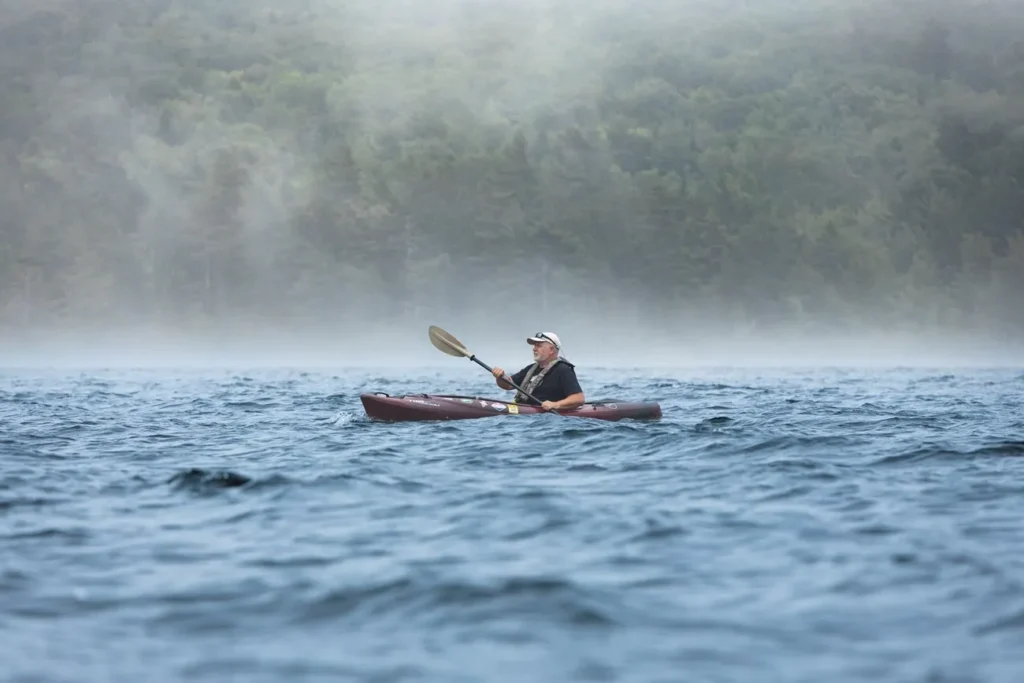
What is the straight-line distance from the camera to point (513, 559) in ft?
21.8

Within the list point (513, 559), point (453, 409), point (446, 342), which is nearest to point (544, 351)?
point (453, 409)

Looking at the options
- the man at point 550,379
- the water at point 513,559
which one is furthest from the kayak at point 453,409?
the water at point 513,559

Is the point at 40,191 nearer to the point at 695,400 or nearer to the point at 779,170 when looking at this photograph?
the point at 779,170

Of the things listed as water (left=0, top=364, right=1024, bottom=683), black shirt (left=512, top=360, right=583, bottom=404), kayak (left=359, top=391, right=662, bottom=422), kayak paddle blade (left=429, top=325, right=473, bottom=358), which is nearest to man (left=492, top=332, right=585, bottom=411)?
black shirt (left=512, top=360, right=583, bottom=404)

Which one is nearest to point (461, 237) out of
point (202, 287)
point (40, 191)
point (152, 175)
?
point (202, 287)

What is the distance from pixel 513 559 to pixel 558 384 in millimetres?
7757

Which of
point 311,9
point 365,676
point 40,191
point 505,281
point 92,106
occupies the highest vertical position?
point 311,9

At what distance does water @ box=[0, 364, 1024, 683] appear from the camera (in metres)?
4.93

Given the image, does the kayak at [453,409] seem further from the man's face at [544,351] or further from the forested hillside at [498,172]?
the forested hillside at [498,172]

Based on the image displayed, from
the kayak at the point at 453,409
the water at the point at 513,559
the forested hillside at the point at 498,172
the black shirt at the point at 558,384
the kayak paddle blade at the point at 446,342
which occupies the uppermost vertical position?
the forested hillside at the point at 498,172

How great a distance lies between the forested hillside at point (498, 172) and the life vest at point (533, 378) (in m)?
59.6

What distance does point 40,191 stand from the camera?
80625 millimetres

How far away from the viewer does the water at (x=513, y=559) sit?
16.2 feet

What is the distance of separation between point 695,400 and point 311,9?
98410mm
